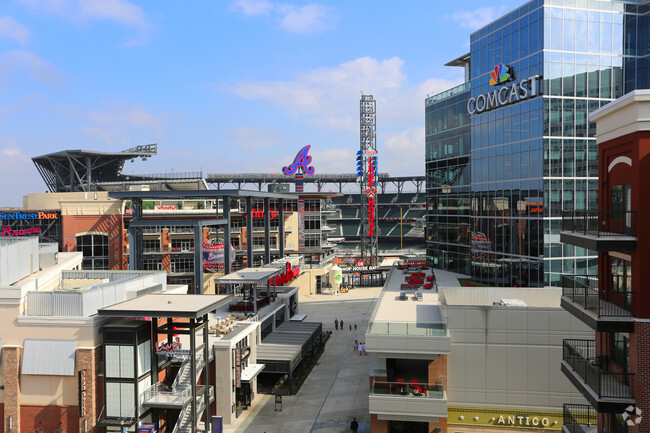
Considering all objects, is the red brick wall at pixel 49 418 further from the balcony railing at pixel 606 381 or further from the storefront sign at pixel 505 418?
the balcony railing at pixel 606 381

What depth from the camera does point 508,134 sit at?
→ 53594 millimetres

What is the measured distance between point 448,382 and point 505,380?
309 centimetres

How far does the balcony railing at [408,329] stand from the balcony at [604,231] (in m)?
11.3

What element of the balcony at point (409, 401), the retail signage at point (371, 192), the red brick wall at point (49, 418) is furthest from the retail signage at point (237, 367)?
the retail signage at point (371, 192)

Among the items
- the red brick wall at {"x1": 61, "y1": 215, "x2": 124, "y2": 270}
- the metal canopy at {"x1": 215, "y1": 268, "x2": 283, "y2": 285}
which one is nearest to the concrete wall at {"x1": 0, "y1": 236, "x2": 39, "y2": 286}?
the metal canopy at {"x1": 215, "y1": 268, "x2": 283, "y2": 285}

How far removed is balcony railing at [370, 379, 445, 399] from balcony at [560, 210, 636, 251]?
40.3 feet

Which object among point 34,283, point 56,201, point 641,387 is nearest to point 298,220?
point 56,201

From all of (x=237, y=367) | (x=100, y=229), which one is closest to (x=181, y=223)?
(x=237, y=367)

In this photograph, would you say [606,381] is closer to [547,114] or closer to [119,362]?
[119,362]

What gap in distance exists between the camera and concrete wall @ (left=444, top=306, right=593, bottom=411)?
27828 mm

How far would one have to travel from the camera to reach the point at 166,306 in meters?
27.4

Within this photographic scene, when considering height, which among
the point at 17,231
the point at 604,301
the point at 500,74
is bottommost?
the point at 604,301

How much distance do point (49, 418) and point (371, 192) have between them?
2958 inches

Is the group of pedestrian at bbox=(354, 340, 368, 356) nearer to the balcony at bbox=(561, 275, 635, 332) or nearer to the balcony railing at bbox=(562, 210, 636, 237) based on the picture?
the balcony at bbox=(561, 275, 635, 332)
